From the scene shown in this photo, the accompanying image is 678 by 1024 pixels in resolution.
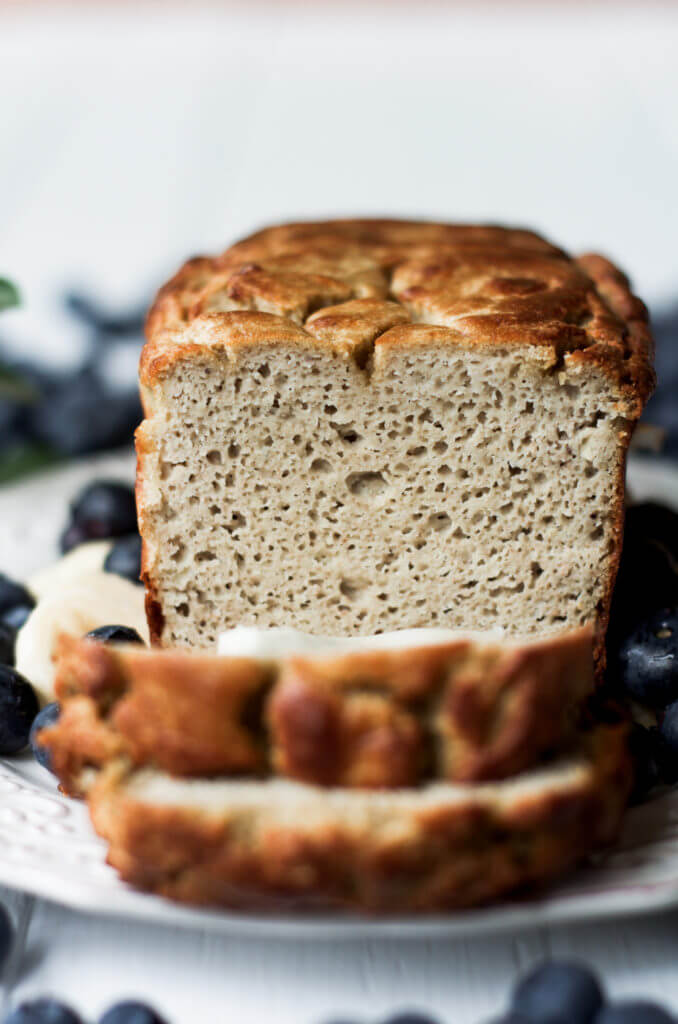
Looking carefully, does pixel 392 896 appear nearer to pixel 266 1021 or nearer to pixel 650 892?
pixel 266 1021

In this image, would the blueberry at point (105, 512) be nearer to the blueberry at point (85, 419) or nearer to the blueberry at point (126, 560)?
the blueberry at point (126, 560)

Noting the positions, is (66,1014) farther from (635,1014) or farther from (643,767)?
(643,767)

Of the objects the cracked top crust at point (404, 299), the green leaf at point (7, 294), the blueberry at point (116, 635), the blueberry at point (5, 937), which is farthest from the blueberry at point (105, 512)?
the blueberry at point (5, 937)

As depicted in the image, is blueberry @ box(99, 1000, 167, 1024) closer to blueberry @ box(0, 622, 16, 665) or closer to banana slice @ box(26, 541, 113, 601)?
blueberry @ box(0, 622, 16, 665)

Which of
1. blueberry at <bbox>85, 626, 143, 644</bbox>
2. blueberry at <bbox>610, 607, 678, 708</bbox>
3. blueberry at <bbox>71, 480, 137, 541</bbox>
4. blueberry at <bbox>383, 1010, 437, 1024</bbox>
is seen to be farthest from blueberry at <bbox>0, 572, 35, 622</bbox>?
blueberry at <bbox>383, 1010, 437, 1024</bbox>

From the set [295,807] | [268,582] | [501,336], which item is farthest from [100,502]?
[295,807]
